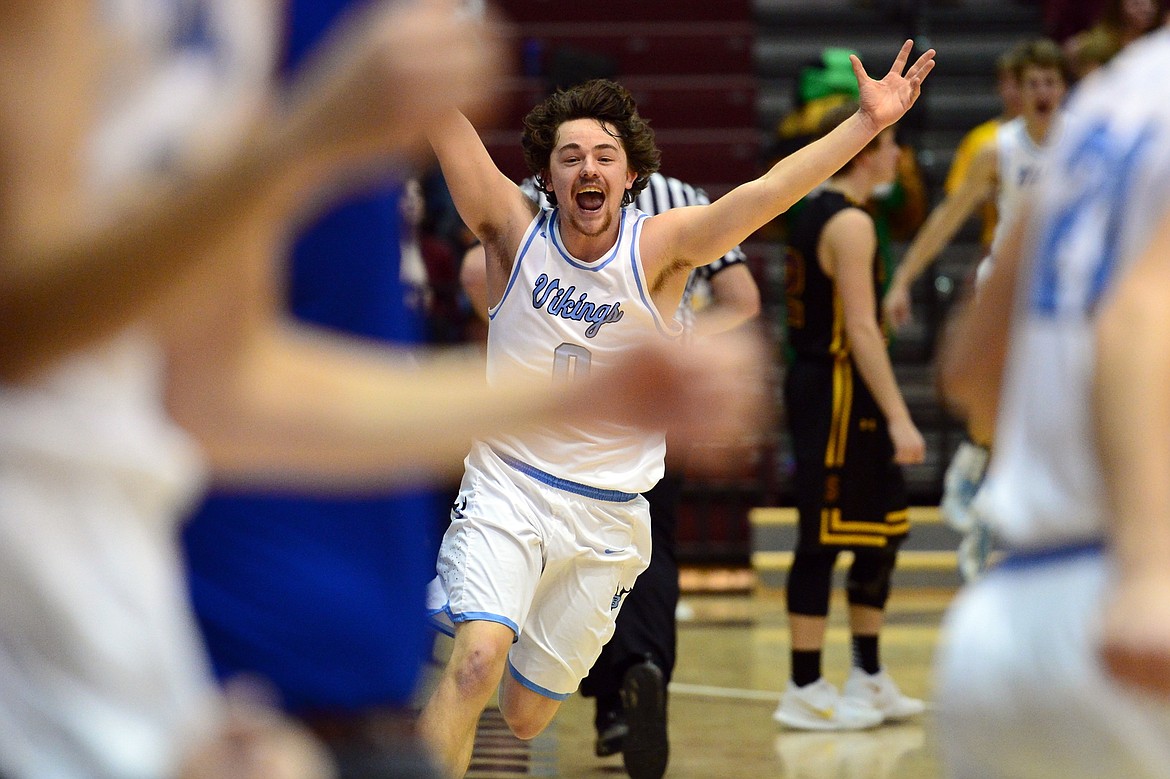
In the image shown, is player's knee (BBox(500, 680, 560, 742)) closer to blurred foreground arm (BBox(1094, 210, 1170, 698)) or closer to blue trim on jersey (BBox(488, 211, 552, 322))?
blue trim on jersey (BBox(488, 211, 552, 322))

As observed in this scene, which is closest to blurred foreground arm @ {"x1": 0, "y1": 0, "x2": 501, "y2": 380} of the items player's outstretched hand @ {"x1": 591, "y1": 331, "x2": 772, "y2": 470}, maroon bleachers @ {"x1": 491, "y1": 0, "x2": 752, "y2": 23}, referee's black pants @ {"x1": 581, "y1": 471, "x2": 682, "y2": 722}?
player's outstretched hand @ {"x1": 591, "y1": 331, "x2": 772, "y2": 470}

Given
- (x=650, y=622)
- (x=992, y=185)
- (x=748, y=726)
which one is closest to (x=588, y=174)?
(x=650, y=622)

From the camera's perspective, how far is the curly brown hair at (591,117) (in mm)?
4547

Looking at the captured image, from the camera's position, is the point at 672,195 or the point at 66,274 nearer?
the point at 66,274

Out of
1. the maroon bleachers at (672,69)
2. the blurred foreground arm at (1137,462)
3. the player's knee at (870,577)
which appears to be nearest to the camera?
the blurred foreground arm at (1137,462)

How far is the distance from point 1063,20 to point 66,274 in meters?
10.6

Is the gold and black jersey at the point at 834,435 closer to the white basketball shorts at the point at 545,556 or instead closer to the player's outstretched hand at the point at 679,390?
the white basketball shorts at the point at 545,556

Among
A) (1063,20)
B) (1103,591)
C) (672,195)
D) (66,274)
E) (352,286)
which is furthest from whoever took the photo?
(1063,20)

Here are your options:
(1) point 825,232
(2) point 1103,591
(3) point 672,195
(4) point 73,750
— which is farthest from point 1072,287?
(1) point 825,232

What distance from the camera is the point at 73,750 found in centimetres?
104

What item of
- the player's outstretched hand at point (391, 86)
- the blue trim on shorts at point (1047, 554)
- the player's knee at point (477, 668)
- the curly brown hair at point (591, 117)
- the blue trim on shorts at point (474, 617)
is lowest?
the player's knee at point (477, 668)

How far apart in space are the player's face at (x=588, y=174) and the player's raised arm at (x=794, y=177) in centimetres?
15

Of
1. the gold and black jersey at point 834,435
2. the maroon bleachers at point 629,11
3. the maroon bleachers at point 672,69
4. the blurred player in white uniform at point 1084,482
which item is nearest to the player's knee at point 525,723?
the gold and black jersey at point 834,435

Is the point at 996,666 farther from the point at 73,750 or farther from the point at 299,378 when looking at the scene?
the point at 73,750
